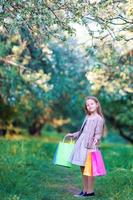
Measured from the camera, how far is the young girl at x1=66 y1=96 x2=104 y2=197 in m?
8.89

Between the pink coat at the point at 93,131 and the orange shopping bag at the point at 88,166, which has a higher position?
the pink coat at the point at 93,131

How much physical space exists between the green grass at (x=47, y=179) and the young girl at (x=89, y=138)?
13.2 inches

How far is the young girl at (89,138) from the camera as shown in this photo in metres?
8.89

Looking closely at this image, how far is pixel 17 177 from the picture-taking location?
9.70 m

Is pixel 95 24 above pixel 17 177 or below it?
above

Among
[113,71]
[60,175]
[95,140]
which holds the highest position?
[113,71]

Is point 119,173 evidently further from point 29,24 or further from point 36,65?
point 36,65

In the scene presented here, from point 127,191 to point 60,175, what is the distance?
11.7 feet

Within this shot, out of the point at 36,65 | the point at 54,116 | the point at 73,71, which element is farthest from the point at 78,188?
the point at 54,116

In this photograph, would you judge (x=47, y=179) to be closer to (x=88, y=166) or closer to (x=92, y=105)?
(x=88, y=166)

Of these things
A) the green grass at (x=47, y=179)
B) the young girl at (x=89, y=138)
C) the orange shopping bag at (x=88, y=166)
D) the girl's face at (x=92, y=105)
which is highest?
the girl's face at (x=92, y=105)

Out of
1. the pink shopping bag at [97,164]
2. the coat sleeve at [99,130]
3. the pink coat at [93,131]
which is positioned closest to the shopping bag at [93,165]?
the pink shopping bag at [97,164]

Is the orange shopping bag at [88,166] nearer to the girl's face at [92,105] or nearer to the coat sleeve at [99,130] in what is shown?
the coat sleeve at [99,130]

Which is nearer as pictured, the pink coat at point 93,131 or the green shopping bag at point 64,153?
the pink coat at point 93,131
